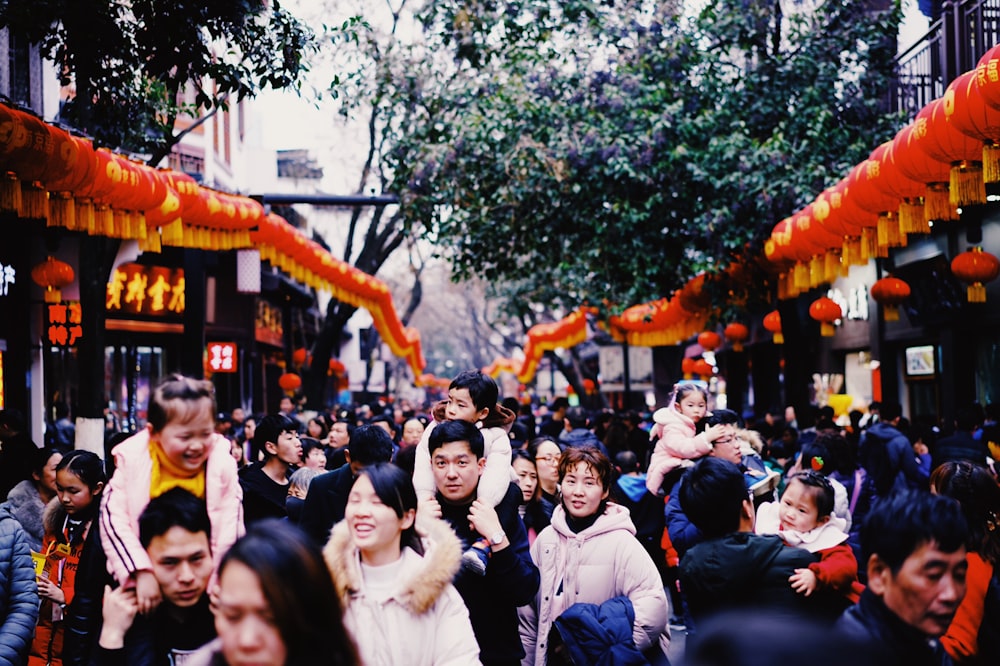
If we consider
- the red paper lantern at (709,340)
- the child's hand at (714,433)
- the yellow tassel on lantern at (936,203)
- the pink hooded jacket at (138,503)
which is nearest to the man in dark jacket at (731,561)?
the pink hooded jacket at (138,503)

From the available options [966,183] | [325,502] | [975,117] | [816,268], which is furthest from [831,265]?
[325,502]

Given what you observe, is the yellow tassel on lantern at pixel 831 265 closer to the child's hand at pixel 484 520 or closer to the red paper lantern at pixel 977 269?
the red paper lantern at pixel 977 269

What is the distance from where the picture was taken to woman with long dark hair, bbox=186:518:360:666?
2.65 m

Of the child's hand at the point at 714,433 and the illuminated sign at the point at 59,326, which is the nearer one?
the child's hand at the point at 714,433

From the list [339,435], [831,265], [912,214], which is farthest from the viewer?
[831,265]

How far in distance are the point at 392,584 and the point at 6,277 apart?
523 inches

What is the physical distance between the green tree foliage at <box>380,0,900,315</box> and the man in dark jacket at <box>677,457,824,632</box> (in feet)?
40.6

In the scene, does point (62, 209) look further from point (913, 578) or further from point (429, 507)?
point (913, 578)

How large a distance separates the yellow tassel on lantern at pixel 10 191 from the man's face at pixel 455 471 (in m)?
5.11

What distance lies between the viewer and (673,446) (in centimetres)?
761

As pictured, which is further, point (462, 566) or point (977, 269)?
point (977, 269)

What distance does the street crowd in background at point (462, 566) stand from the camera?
2.72 metres

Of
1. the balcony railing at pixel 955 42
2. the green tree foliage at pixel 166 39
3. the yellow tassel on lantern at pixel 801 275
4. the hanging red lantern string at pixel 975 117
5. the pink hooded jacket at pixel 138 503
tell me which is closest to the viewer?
the pink hooded jacket at pixel 138 503

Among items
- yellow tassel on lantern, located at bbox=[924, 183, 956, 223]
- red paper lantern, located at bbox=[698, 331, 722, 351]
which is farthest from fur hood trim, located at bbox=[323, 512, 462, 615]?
red paper lantern, located at bbox=[698, 331, 722, 351]
